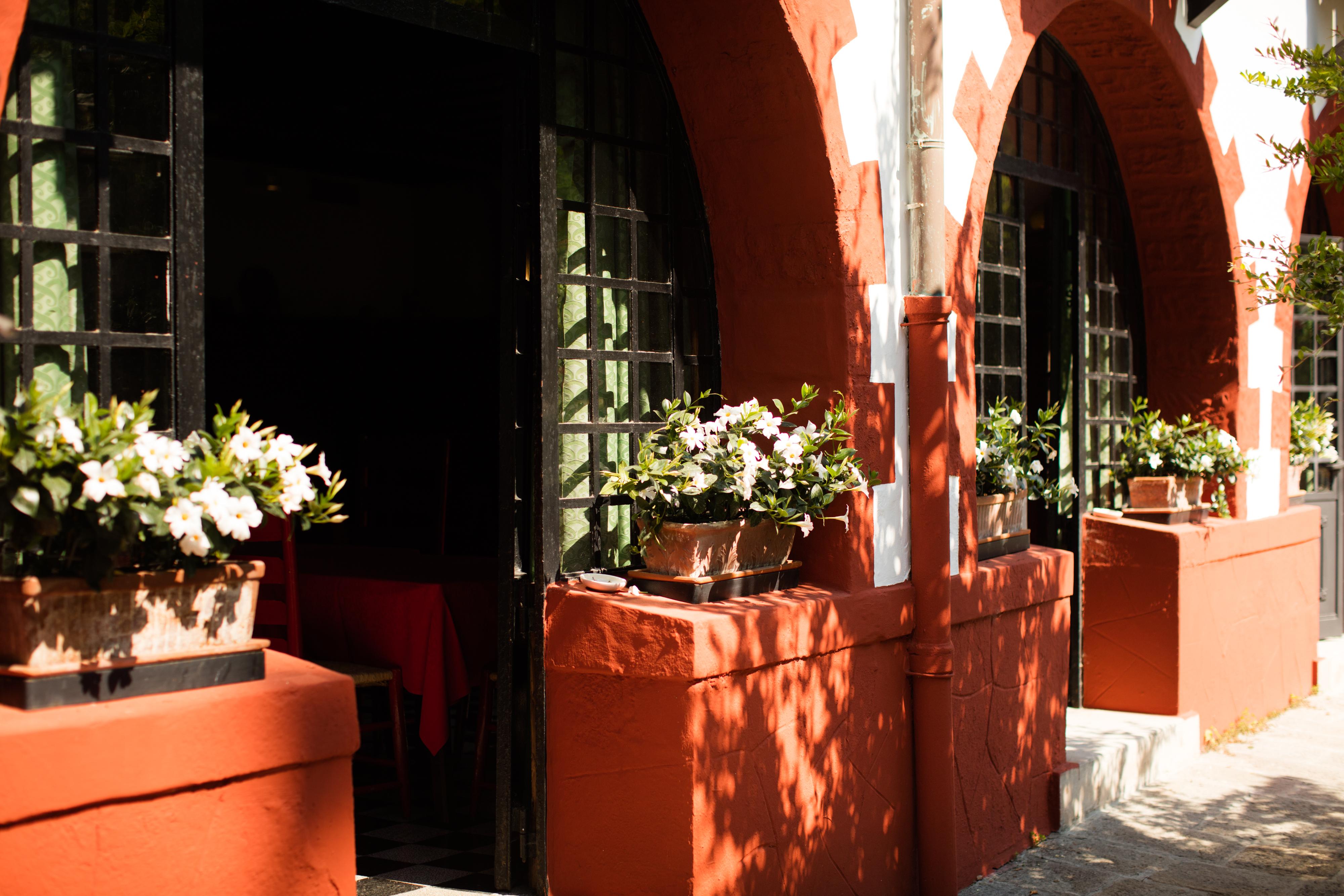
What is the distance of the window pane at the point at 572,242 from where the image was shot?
147 inches

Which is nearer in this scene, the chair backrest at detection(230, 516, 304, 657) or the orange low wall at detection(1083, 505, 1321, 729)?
the chair backrest at detection(230, 516, 304, 657)

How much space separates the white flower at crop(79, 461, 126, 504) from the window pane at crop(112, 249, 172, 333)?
2.13ft

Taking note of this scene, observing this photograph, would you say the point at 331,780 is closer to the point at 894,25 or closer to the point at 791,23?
the point at 791,23

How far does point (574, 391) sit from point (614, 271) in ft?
1.35

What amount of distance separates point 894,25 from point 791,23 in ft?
2.15

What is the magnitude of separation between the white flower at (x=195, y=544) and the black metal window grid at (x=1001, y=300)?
378cm

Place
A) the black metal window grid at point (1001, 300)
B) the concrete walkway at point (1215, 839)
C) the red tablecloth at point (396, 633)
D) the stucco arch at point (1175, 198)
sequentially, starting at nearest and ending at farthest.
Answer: the concrete walkway at point (1215, 839), the red tablecloth at point (396, 633), the black metal window grid at point (1001, 300), the stucco arch at point (1175, 198)

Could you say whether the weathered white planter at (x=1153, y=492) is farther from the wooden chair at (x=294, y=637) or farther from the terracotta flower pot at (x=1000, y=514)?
the wooden chair at (x=294, y=637)

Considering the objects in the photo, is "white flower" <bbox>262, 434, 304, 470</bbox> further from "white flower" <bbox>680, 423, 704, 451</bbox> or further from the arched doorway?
the arched doorway

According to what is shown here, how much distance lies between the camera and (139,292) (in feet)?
8.93

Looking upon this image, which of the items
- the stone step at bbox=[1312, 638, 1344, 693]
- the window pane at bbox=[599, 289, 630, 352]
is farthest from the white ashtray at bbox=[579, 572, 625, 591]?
the stone step at bbox=[1312, 638, 1344, 693]

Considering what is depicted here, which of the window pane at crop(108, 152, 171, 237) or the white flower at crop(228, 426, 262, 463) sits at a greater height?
the window pane at crop(108, 152, 171, 237)

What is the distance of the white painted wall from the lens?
159 inches

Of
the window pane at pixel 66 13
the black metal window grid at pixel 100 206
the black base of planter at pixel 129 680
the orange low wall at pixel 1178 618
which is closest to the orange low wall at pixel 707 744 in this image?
the black base of planter at pixel 129 680
